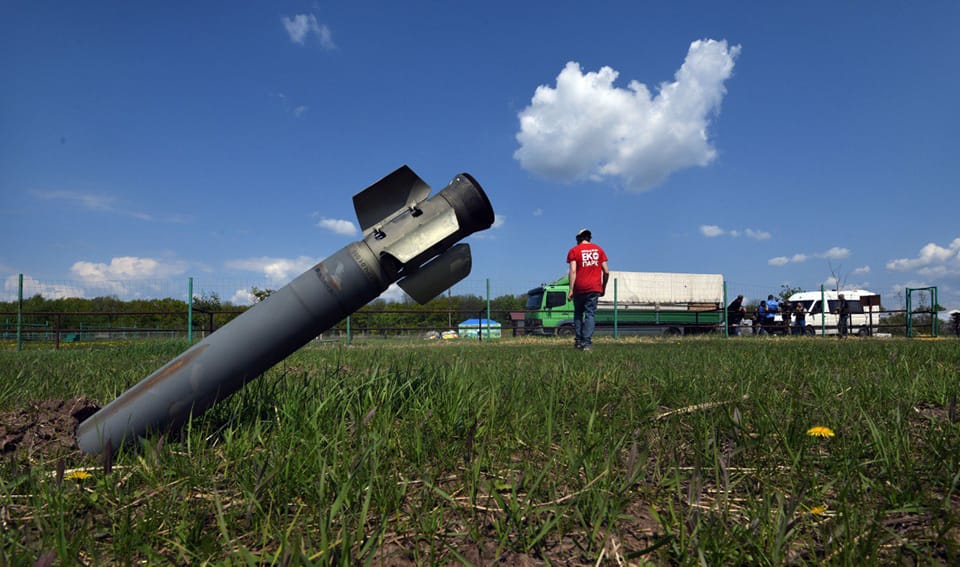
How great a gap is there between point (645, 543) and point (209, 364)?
1.59 meters

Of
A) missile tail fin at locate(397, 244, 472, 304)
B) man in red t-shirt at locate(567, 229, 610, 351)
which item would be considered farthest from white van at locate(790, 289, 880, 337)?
missile tail fin at locate(397, 244, 472, 304)

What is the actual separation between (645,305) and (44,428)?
26.5 m

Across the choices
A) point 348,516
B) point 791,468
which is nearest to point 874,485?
point 791,468

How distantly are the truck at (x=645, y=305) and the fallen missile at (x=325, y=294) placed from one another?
20170 millimetres

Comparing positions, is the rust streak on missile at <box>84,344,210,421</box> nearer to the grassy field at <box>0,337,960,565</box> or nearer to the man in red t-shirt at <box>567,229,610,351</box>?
the grassy field at <box>0,337,960,565</box>

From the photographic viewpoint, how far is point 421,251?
1.93 metres

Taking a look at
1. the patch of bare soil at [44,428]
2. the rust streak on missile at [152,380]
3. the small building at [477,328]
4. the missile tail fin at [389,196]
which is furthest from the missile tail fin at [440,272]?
the small building at [477,328]

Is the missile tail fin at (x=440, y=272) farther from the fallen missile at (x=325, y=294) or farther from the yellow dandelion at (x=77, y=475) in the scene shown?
the yellow dandelion at (x=77, y=475)

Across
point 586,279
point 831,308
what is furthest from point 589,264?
point 831,308

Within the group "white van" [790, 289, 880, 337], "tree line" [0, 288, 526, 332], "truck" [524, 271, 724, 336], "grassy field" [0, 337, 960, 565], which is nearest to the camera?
"grassy field" [0, 337, 960, 565]

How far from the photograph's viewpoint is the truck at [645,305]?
76.0ft

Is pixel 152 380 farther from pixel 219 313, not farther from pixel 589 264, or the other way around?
pixel 219 313

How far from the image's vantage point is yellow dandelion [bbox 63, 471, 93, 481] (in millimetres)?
1584

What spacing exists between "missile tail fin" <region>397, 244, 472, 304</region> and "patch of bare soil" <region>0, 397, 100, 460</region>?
1.45m
